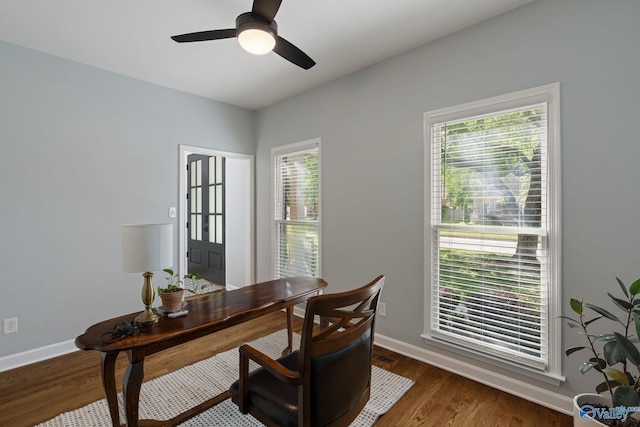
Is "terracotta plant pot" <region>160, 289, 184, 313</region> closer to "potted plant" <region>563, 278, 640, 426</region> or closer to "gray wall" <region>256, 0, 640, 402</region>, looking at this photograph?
"gray wall" <region>256, 0, 640, 402</region>

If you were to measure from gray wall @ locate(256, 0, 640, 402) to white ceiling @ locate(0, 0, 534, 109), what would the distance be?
0.24 meters

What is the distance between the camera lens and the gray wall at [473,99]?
5.80 feet

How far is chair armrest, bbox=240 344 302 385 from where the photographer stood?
1.18 m

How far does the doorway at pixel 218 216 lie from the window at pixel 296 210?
53cm

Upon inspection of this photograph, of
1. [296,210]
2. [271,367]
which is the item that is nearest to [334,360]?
[271,367]

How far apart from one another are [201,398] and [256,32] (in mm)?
2501

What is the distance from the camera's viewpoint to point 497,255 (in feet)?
7.29

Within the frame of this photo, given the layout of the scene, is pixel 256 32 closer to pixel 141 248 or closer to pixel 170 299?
pixel 141 248

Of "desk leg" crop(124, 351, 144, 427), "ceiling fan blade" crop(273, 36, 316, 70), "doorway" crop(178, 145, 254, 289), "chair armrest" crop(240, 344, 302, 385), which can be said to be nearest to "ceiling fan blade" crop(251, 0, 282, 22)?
"ceiling fan blade" crop(273, 36, 316, 70)

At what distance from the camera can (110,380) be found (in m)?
1.45

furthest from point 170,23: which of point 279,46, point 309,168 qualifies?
point 309,168

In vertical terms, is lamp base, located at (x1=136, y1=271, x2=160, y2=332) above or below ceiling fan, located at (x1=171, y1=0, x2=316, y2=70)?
below

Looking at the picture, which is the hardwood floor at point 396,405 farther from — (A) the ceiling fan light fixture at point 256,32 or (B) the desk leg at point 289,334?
(A) the ceiling fan light fixture at point 256,32

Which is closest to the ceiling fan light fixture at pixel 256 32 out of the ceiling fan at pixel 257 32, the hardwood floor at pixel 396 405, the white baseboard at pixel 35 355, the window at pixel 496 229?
the ceiling fan at pixel 257 32
